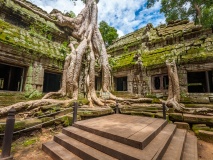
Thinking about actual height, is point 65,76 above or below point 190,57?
below

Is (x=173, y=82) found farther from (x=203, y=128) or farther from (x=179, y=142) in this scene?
(x=179, y=142)

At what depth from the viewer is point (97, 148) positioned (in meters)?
2.73

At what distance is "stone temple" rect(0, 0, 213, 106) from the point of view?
5868 mm

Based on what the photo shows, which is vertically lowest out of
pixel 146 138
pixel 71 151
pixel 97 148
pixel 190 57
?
pixel 71 151

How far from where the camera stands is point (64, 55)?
7711mm

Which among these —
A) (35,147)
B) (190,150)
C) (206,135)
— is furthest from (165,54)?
(35,147)

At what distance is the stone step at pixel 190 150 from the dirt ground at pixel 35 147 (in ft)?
0.82

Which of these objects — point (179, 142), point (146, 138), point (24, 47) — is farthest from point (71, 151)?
point (24, 47)

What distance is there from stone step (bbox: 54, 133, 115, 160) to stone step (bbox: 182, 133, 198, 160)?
189 centimetres

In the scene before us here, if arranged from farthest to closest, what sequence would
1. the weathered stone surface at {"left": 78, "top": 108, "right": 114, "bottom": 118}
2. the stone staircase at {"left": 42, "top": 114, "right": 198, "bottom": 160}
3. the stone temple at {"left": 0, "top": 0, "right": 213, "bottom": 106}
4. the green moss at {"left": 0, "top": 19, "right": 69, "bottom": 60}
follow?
1. the stone temple at {"left": 0, "top": 0, "right": 213, "bottom": 106}
2. the green moss at {"left": 0, "top": 19, "right": 69, "bottom": 60}
3. the weathered stone surface at {"left": 78, "top": 108, "right": 114, "bottom": 118}
4. the stone staircase at {"left": 42, "top": 114, "right": 198, "bottom": 160}

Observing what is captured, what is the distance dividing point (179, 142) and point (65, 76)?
6048mm

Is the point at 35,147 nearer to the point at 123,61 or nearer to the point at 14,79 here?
the point at 14,79

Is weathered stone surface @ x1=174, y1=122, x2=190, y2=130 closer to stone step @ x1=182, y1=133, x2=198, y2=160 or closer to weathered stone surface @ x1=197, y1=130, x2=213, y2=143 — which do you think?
weathered stone surface @ x1=197, y1=130, x2=213, y2=143

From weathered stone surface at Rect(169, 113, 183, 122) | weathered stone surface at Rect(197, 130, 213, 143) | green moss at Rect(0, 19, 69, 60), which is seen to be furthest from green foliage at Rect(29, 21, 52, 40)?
weathered stone surface at Rect(197, 130, 213, 143)
